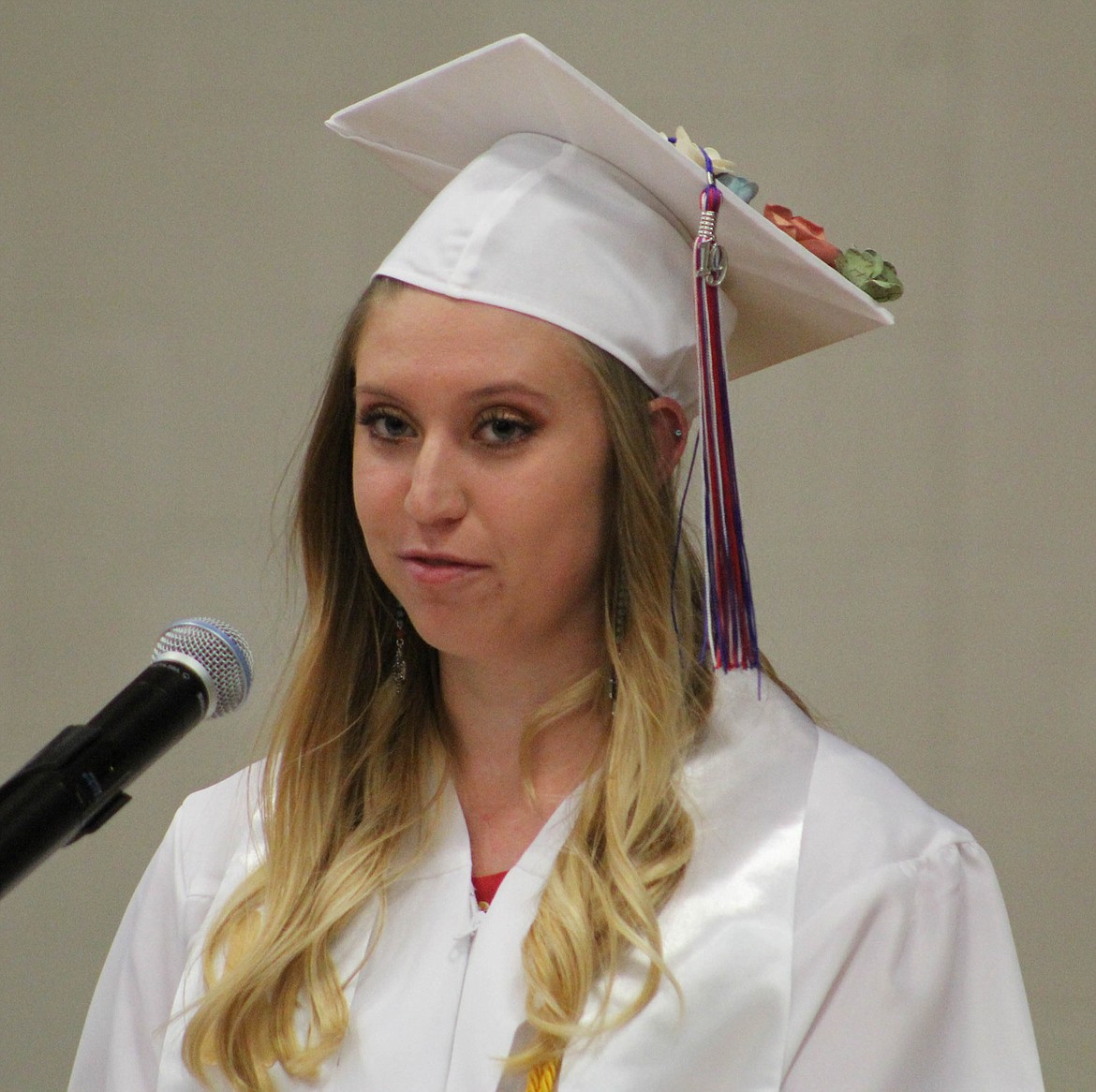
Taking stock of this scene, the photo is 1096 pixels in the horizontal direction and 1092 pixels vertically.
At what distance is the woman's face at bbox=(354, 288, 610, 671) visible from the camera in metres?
1.60

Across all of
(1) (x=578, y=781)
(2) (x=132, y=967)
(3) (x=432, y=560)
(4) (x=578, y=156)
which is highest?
(4) (x=578, y=156)

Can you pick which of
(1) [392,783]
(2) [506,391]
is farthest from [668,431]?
(1) [392,783]

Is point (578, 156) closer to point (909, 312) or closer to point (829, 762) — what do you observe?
point (829, 762)

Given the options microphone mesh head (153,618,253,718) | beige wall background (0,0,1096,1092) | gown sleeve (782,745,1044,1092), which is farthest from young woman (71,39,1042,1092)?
beige wall background (0,0,1096,1092)

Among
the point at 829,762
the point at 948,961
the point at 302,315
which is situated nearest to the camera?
the point at 948,961

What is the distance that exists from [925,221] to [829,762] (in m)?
1.45

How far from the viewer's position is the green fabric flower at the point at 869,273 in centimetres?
179

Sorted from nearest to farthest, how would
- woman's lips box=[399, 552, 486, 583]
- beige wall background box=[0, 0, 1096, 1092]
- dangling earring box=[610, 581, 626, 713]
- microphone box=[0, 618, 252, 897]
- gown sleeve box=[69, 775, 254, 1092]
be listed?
microphone box=[0, 618, 252, 897] → woman's lips box=[399, 552, 486, 583] → dangling earring box=[610, 581, 626, 713] → gown sleeve box=[69, 775, 254, 1092] → beige wall background box=[0, 0, 1096, 1092]

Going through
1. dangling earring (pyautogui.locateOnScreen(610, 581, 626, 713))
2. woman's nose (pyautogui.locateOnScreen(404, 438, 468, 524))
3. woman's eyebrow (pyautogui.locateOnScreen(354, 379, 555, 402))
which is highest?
woman's eyebrow (pyautogui.locateOnScreen(354, 379, 555, 402))

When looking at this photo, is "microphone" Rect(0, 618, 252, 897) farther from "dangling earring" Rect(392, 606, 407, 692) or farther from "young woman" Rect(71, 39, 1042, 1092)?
"dangling earring" Rect(392, 606, 407, 692)

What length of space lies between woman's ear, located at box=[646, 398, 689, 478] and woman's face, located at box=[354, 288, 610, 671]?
0.31 feet

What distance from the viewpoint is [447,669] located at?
1.86 metres

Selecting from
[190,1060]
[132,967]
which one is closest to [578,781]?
[190,1060]

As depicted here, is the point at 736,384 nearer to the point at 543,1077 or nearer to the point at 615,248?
the point at 615,248
